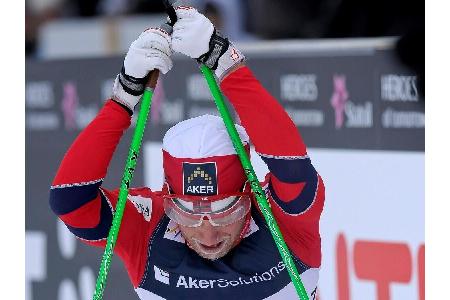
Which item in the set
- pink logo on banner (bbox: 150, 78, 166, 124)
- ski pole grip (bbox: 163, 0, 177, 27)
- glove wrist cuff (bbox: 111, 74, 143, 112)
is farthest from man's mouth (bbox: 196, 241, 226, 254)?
pink logo on banner (bbox: 150, 78, 166, 124)

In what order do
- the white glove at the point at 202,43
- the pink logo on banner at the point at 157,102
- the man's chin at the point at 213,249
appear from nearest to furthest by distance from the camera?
the white glove at the point at 202,43
the man's chin at the point at 213,249
the pink logo on banner at the point at 157,102

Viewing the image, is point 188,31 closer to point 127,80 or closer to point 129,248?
point 127,80

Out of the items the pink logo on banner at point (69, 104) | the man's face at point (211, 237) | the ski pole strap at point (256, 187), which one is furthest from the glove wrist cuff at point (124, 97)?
the pink logo on banner at point (69, 104)

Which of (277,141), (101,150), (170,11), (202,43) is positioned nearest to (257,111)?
(277,141)

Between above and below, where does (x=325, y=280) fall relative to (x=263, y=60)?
below

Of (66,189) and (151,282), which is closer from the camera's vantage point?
(66,189)

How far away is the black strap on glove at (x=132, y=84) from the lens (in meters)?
3.11

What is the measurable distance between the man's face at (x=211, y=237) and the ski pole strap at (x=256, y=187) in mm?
119

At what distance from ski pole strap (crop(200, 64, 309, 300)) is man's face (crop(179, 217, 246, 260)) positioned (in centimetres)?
12

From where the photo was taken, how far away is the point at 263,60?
16.1ft

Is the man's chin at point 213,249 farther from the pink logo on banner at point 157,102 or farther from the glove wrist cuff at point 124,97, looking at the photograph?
the pink logo on banner at point 157,102
